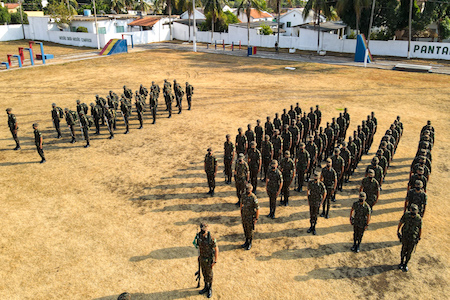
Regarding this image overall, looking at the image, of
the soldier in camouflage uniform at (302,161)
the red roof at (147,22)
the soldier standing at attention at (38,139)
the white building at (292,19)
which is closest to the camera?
the soldier in camouflage uniform at (302,161)

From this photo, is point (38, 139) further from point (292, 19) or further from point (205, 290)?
point (292, 19)

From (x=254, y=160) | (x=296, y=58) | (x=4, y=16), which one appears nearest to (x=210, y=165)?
(x=254, y=160)

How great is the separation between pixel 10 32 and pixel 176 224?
184 feet

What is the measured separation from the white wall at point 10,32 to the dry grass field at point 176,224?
39651 millimetres

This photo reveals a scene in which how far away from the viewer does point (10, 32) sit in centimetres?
5081

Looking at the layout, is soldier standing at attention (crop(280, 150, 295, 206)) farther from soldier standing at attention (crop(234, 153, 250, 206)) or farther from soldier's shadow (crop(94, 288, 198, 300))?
soldier's shadow (crop(94, 288, 198, 300))

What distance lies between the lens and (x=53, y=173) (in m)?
12.8

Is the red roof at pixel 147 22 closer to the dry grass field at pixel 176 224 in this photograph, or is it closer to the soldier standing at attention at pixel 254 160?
the dry grass field at pixel 176 224

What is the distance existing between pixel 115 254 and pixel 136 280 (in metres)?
1.18

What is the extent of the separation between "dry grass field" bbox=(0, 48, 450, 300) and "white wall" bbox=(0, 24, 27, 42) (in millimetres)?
39651

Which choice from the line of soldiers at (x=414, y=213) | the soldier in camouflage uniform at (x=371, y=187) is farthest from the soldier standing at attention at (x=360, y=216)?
the soldier in camouflage uniform at (x=371, y=187)

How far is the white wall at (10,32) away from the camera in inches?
1964

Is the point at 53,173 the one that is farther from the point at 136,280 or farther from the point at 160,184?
the point at 136,280

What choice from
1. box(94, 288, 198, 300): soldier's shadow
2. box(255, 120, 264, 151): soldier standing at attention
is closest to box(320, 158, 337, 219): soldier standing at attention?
box(255, 120, 264, 151): soldier standing at attention
